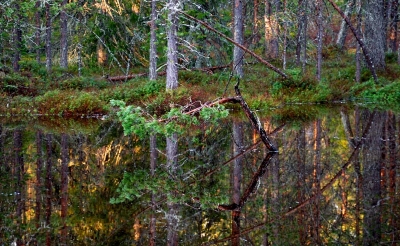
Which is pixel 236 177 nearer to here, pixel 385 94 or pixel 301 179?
pixel 301 179

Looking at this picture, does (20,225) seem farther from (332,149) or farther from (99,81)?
(99,81)

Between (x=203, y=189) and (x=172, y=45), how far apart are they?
10371 mm

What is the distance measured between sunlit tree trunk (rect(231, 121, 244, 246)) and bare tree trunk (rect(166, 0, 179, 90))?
4153 millimetres

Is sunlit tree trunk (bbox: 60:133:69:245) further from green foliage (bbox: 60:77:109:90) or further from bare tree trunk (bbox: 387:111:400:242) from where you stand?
green foliage (bbox: 60:77:109:90)

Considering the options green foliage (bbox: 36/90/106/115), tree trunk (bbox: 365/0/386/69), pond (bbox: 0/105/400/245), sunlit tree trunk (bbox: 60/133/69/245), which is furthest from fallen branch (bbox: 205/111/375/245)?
tree trunk (bbox: 365/0/386/69)

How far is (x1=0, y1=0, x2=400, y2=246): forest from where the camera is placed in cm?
580

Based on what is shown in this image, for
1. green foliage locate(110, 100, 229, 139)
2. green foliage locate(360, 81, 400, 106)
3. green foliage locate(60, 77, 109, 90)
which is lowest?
green foliage locate(110, 100, 229, 139)

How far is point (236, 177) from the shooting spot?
7.99 metres

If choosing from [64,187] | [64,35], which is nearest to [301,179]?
[64,187]

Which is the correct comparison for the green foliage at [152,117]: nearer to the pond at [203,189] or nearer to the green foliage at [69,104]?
the pond at [203,189]

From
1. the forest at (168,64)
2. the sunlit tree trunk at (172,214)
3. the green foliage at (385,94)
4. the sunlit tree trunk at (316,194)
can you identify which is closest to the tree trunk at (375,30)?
the forest at (168,64)

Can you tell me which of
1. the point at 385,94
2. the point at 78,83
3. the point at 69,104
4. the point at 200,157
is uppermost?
the point at 78,83

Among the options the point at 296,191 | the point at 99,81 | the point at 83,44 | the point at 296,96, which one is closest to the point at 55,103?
the point at 99,81

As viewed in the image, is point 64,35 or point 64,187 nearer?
point 64,187
